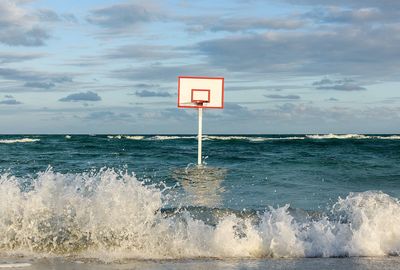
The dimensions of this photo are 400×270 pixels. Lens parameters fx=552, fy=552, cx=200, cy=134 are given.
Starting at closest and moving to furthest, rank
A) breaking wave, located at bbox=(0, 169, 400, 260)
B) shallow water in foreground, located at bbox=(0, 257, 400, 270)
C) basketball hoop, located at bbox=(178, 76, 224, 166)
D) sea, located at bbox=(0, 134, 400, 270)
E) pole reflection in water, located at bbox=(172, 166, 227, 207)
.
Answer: shallow water in foreground, located at bbox=(0, 257, 400, 270) < sea, located at bbox=(0, 134, 400, 270) < breaking wave, located at bbox=(0, 169, 400, 260) < pole reflection in water, located at bbox=(172, 166, 227, 207) < basketball hoop, located at bbox=(178, 76, 224, 166)

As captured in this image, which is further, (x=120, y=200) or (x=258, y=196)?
(x=258, y=196)

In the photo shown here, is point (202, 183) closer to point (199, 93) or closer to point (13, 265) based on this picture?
point (199, 93)

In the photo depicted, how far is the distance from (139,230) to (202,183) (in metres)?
7.95

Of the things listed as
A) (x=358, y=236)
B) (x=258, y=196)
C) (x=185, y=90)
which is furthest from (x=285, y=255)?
(x=185, y=90)

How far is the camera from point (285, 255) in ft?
23.3

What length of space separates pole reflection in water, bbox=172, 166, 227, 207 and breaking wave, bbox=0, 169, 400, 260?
3326 millimetres

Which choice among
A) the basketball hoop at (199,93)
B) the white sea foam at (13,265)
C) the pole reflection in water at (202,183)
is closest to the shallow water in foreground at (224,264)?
the white sea foam at (13,265)

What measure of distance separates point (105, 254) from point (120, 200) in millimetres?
1102

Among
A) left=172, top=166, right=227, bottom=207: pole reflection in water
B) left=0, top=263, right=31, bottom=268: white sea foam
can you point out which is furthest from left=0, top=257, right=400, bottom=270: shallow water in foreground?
left=172, top=166, right=227, bottom=207: pole reflection in water

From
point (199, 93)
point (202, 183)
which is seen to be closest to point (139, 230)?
point (202, 183)

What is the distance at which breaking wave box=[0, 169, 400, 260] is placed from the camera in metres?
7.17

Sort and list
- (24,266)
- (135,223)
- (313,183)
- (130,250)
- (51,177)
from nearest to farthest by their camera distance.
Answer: (24,266), (130,250), (135,223), (51,177), (313,183)

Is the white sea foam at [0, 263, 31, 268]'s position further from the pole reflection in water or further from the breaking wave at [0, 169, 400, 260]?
the pole reflection in water

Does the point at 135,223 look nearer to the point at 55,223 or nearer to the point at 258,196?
the point at 55,223
